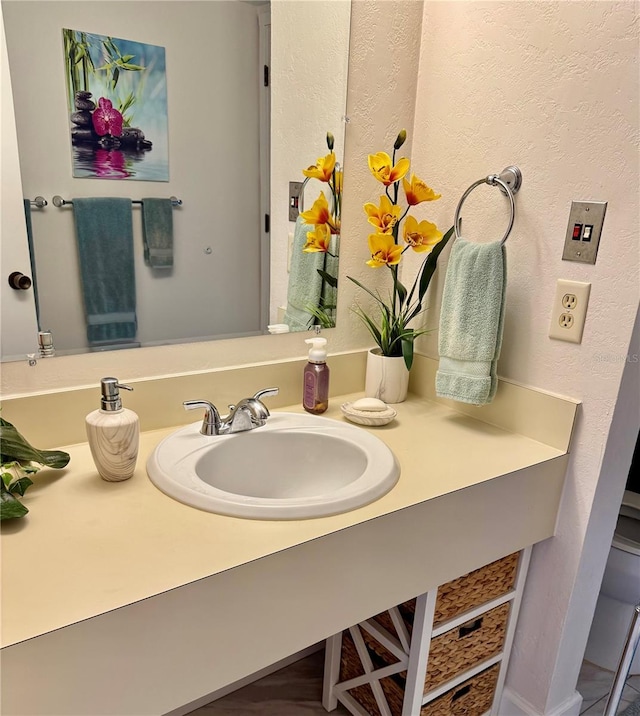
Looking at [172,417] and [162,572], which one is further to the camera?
[172,417]

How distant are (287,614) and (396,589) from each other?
23cm

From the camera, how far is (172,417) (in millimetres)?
1226

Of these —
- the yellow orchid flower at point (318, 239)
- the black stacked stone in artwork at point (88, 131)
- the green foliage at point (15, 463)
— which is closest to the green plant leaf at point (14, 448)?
the green foliage at point (15, 463)

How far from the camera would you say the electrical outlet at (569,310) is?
1.15 m

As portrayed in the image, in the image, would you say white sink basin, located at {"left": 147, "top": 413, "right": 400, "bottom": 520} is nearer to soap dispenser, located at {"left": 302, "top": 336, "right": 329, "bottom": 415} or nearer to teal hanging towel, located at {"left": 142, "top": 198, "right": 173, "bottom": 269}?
soap dispenser, located at {"left": 302, "top": 336, "right": 329, "bottom": 415}

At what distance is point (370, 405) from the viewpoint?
1.29 m

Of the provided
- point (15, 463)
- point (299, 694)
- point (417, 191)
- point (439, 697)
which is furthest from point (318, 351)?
point (299, 694)

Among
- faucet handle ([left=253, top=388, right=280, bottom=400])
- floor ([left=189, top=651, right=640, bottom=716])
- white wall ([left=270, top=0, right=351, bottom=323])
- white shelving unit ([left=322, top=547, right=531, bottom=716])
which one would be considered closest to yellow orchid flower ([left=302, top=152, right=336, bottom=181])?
white wall ([left=270, top=0, right=351, bottom=323])

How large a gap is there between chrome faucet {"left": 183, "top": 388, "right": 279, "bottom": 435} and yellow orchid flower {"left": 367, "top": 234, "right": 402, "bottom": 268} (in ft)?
1.26

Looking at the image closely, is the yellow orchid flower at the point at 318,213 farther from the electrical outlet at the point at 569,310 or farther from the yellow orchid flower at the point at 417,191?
the electrical outlet at the point at 569,310

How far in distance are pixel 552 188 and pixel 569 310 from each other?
249 millimetres

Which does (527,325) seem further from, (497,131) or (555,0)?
(555,0)

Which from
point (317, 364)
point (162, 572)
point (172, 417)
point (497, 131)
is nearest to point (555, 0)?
point (497, 131)

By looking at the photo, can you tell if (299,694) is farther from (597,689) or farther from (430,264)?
(430,264)
